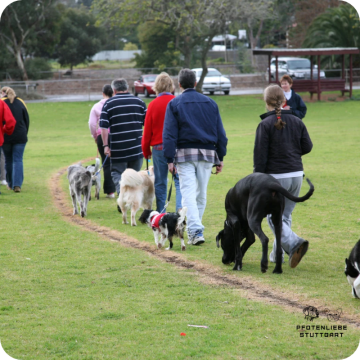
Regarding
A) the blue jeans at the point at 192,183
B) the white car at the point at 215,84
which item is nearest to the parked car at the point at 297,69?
the white car at the point at 215,84

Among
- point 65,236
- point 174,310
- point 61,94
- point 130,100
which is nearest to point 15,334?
point 174,310

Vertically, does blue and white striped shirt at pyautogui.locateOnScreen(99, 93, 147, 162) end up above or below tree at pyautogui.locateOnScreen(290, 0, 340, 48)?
below

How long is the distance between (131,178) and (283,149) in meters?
2.98

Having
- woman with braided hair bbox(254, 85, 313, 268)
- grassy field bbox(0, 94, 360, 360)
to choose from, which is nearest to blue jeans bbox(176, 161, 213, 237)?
grassy field bbox(0, 94, 360, 360)

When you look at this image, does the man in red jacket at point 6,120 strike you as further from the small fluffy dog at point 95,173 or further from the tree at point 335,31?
the tree at point 335,31

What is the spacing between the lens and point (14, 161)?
11.4 meters

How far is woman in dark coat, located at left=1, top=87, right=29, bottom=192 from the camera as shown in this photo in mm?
11312

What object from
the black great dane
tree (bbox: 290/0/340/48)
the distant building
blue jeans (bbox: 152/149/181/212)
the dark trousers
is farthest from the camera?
the distant building

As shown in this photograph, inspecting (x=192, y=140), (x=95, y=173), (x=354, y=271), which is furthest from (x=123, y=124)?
(x=354, y=271)

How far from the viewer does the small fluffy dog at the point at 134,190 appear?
8.18 meters

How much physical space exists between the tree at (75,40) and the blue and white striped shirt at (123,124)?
4613 centimetres

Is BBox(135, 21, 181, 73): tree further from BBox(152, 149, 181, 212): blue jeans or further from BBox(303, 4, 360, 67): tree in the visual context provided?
BBox(152, 149, 181, 212): blue jeans

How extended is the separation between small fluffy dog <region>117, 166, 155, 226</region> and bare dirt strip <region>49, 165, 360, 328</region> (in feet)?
1.67

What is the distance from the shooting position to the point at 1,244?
7387 mm
